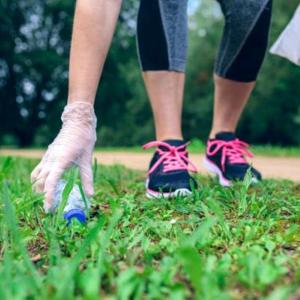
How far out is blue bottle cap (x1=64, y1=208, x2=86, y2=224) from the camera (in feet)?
4.38

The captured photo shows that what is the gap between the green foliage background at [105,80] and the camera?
19156 millimetres

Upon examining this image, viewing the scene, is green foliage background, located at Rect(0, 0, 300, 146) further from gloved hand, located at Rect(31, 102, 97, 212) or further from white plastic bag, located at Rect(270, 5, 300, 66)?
gloved hand, located at Rect(31, 102, 97, 212)

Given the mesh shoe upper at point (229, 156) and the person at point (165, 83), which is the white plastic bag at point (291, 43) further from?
the mesh shoe upper at point (229, 156)

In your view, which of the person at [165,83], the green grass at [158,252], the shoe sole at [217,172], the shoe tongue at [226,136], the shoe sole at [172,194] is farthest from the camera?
the shoe tongue at [226,136]

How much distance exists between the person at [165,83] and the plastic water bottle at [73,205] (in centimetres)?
2

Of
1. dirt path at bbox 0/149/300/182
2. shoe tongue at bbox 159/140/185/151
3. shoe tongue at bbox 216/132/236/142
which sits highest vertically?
shoe tongue at bbox 159/140/185/151

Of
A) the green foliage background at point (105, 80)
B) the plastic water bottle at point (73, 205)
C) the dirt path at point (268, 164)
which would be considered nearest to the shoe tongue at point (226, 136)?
the dirt path at point (268, 164)

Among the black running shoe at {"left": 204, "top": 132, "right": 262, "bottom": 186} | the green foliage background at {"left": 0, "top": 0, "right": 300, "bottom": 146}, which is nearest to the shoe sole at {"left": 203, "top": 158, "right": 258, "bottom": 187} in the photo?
the black running shoe at {"left": 204, "top": 132, "right": 262, "bottom": 186}

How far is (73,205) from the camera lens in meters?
1.38

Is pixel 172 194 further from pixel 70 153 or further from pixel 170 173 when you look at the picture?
pixel 70 153

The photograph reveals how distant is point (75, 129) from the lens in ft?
4.91

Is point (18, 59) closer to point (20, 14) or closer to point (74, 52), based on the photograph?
point (20, 14)

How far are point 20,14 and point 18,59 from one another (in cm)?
162

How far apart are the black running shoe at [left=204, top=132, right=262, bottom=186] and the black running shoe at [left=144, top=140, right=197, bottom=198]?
0.28 metres
